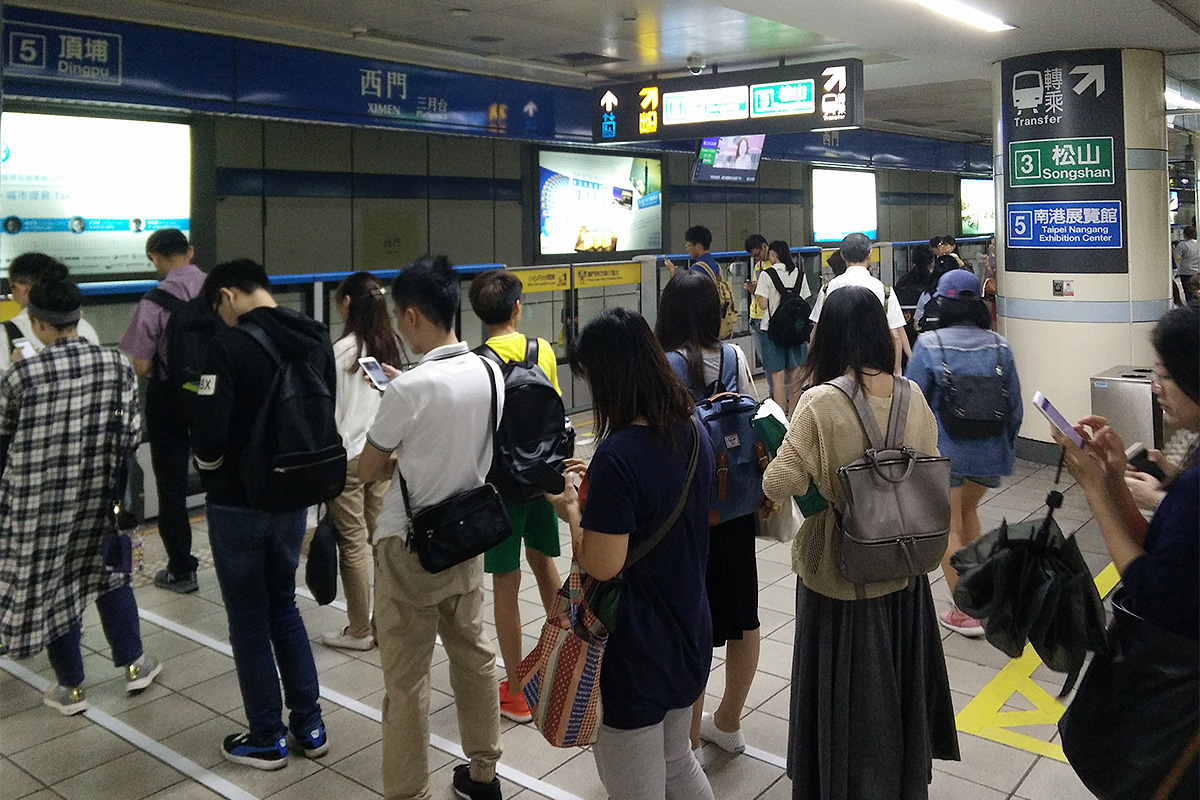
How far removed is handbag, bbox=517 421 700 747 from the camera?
2279 millimetres

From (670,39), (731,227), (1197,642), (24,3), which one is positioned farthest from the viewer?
(731,227)

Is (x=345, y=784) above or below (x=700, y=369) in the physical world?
below

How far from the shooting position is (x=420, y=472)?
9.67 ft

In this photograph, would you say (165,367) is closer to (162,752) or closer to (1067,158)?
(162,752)

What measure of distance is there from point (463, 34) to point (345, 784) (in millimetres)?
5666

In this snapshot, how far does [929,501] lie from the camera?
275 centimetres

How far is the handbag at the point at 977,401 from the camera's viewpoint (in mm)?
4328

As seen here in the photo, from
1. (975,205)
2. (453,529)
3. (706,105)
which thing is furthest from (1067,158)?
(975,205)

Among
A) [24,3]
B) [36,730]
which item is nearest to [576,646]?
[36,730]

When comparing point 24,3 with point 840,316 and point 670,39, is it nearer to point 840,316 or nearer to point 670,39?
point 670,39

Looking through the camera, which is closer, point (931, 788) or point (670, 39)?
point (931, 788)

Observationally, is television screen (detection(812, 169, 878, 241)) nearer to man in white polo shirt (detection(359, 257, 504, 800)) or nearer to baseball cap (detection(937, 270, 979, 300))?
baseball cap (detection(937, 270, 979, 300))

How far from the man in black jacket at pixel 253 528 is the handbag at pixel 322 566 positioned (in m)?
0.07

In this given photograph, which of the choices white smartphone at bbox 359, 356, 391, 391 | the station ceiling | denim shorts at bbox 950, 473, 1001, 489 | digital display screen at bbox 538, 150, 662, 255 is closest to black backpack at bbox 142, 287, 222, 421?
white smartphone at bbox 359, 356, 391, 391
